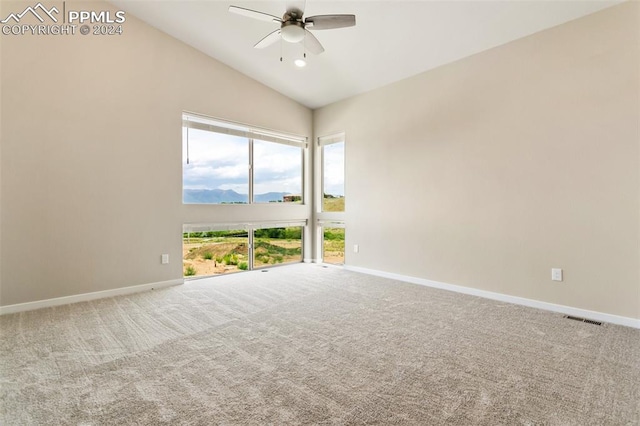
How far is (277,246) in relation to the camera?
18.0 ft

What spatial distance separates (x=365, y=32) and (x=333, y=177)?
2.55 meters

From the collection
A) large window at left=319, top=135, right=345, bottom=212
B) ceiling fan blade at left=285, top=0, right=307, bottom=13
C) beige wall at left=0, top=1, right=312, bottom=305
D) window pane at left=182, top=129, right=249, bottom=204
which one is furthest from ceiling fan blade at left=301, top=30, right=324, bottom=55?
large window at left=319, top=135, right=345, bottom=212

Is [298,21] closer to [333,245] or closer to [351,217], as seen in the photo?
[351,217]

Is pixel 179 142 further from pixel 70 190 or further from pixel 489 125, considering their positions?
pixel 489 125

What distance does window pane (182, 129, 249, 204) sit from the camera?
4.34 m

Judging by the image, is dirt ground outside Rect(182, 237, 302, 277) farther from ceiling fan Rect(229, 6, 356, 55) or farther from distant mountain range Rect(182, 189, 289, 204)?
ceiling fan Rect(229, 6, 356, 55)

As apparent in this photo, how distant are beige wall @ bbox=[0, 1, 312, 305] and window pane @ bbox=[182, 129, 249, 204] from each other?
0.17 meters

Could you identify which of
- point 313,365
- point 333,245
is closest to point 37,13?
point 313,365

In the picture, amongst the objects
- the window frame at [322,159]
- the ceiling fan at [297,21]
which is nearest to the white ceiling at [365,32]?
the ceiling fan at [297,21]

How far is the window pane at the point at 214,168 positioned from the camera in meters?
4.34

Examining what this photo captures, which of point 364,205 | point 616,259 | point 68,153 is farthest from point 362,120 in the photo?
point 68,153

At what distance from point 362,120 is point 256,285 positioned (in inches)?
119

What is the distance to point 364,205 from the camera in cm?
491

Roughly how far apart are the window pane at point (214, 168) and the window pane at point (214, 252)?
519mm
